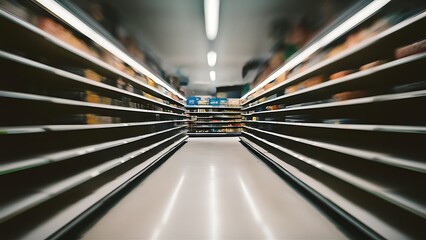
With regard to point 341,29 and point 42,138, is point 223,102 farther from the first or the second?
point 42,138

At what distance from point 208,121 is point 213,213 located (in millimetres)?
8539

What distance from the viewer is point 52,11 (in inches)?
62.5

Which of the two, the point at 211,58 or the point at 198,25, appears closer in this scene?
the point at 198,25

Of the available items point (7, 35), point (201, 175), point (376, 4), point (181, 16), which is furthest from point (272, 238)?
point (181, 16)

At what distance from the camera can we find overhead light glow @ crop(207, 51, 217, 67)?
A: 523 centimetres

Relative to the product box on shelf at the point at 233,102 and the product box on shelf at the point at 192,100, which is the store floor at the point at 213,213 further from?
the product box on shelf at the point at 233,102

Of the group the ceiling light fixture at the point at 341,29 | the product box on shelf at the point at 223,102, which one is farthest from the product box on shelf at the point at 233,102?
the ceiling light fixture at the point at 341,29

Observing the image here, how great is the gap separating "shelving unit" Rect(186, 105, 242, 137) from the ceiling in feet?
15.1

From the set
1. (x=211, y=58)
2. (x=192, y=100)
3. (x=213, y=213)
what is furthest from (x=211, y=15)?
(x=192, y=100)

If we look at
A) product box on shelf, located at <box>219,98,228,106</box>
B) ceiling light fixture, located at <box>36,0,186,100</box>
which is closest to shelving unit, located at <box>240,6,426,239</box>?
ceiling light fixture, located at <box>36,0,186,100</box>

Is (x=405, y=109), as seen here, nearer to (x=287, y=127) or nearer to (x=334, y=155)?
(x=334, y=155)

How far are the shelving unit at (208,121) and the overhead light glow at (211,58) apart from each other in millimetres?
4005

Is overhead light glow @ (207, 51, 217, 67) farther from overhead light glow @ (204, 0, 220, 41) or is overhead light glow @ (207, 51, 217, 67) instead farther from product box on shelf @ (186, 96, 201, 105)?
product box on shelf @ (186, 96, 201, 105)

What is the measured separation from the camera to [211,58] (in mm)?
5672
